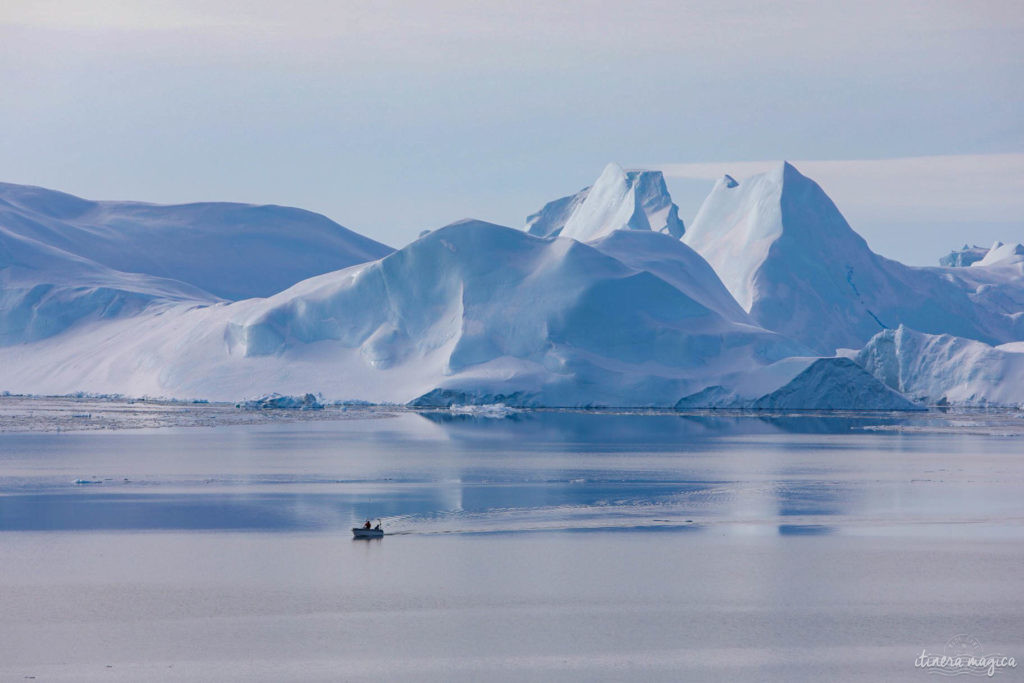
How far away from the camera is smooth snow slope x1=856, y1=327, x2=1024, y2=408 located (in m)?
57.5

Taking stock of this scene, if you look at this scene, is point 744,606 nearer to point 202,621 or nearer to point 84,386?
point 202,621

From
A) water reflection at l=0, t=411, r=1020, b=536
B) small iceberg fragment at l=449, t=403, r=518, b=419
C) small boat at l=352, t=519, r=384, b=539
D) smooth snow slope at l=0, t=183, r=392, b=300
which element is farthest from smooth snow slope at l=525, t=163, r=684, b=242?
small boat at l=352, t=519, r=384, b=539

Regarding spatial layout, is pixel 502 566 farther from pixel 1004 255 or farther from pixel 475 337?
pixel 1004 255

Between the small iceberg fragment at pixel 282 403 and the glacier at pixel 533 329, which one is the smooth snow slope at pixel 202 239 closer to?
the glacier at pixel 533 329

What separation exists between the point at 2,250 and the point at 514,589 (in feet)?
213

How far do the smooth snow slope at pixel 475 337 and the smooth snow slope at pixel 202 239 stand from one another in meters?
35.0

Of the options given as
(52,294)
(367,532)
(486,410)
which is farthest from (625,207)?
(367,532)

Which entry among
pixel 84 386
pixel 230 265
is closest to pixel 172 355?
pixel 84 386

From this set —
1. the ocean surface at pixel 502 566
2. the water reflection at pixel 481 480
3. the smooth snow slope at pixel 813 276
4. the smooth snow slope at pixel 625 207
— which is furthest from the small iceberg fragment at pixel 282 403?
the smooth snow slope at pixel 625 207

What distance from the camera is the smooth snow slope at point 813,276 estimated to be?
253 feet

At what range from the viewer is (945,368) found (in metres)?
59.4

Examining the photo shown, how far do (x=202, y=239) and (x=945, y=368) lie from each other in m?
58.7

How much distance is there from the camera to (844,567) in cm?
1766

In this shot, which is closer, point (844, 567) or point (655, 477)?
point (844, 567)
